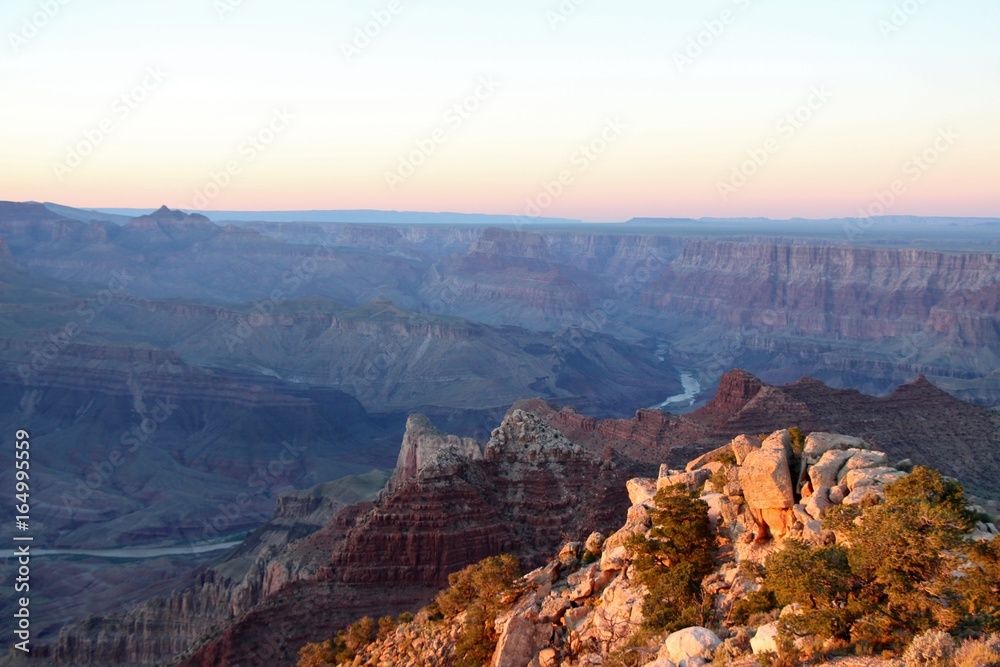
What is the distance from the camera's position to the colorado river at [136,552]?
98.6 m

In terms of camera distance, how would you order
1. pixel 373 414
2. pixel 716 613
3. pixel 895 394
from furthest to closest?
pixel 373 414 → pixel 895 394 → pixel 716 613

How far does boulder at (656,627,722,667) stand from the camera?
16.9m

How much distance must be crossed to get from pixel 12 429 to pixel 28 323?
29.7m

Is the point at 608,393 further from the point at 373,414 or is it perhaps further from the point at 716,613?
the point at 716,613

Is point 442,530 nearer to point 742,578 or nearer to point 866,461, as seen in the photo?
point 742,578

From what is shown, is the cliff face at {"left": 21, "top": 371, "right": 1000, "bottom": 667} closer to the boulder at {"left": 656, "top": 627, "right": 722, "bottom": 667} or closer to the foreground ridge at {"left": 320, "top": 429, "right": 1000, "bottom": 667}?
the foreground ridge at {"left": 320, "top": 429, "right": 1000, "bottom": 667}

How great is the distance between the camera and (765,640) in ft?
54.2

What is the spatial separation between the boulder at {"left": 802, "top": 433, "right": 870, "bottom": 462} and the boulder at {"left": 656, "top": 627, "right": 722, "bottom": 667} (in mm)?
7078

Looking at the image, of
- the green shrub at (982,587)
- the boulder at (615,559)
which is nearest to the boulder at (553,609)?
the boulder at (615,559)

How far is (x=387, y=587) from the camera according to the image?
40.1 m

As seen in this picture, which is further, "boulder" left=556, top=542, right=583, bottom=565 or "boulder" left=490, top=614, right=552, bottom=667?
"boulder" left=556, top=542, right=583, bottom=565

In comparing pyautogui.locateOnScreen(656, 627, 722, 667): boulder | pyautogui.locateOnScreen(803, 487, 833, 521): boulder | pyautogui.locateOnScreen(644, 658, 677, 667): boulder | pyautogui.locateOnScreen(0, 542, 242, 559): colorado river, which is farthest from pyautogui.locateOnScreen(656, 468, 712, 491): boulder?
pyautogui.locateOnScreen(0, 542, 242, 559): colorado river

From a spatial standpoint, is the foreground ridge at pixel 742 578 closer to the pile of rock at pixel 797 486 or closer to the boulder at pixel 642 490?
the pile of rock at pixel 797 486

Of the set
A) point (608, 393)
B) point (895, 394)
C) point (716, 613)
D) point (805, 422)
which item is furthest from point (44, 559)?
point (608, 393)
